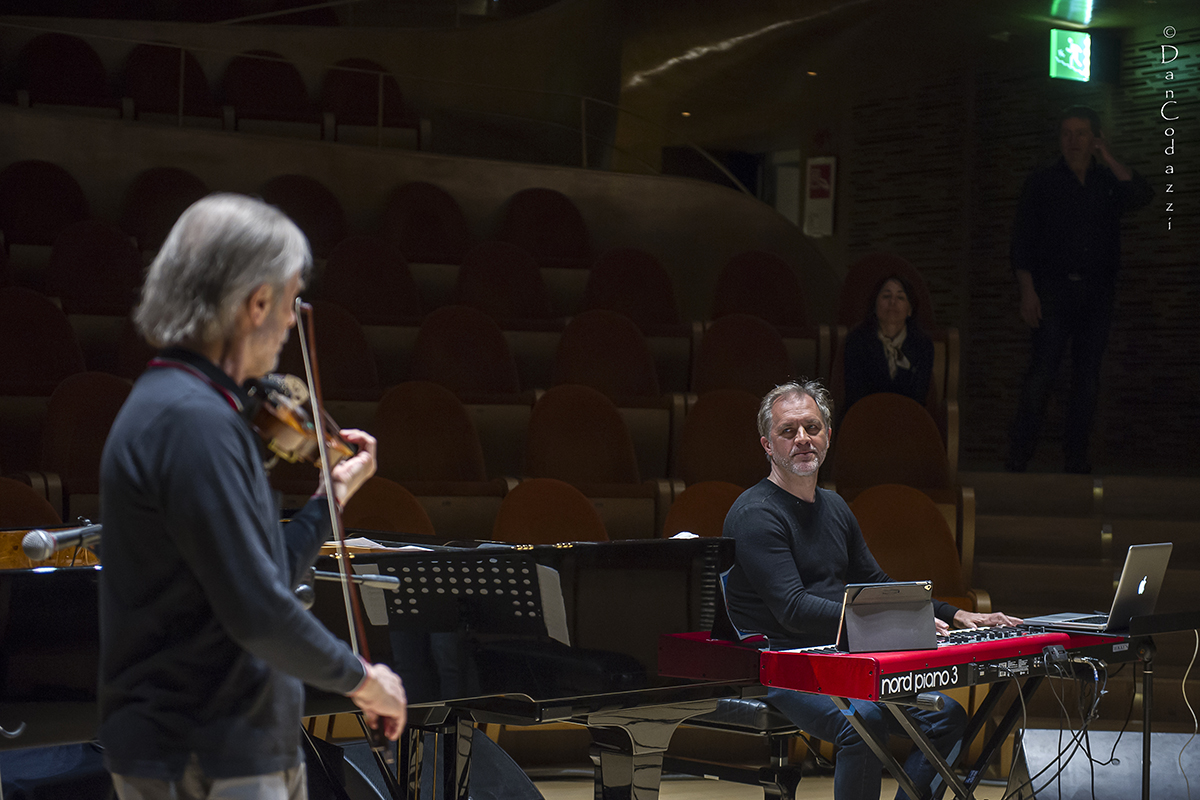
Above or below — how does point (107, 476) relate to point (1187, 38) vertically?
below

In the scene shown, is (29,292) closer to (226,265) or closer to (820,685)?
(820,685)

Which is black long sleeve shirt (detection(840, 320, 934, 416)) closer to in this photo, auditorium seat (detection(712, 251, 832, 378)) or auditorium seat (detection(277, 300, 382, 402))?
auditorium seat (detection(712, 251, 832, 378))

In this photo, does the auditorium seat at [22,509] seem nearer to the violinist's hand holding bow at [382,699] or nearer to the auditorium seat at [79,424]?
the auditorium seat at [79,424]

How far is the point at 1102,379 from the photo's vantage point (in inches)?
208

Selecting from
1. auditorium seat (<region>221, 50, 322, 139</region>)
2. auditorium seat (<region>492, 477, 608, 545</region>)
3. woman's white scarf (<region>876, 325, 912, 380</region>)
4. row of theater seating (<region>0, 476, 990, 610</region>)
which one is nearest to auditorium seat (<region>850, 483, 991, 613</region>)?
row of theater seating (<region>0, 476, 990, 610</region>)

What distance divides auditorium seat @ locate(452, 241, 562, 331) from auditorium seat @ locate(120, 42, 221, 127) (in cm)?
139

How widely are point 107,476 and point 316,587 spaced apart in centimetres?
82

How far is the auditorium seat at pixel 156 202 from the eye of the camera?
437cm

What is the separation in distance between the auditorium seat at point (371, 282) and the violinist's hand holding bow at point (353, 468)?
9.75 feet

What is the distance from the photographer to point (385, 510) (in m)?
3.01

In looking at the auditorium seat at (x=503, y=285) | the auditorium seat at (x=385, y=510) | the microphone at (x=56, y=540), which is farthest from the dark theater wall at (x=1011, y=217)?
the microphone at (x=56, y=540)

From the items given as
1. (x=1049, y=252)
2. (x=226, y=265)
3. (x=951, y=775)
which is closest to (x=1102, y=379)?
(x=1049, y=252)

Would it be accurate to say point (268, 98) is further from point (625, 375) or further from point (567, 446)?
point (567, 446)

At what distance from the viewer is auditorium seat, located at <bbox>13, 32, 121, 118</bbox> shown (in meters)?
4.83
